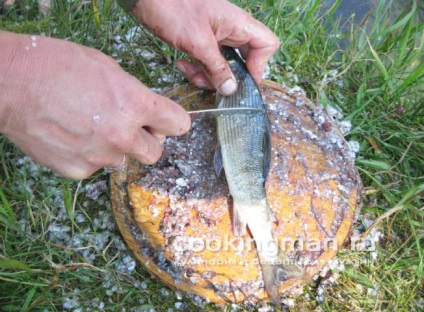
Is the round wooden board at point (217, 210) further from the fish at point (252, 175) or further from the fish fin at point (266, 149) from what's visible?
the fish fin at point (266, 149)

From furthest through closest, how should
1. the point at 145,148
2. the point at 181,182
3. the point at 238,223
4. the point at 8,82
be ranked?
the point at 181,182
the point at 238,223
the point at 145,148
the point at 8,82

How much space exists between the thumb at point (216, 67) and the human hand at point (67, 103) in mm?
569

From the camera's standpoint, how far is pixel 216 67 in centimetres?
248

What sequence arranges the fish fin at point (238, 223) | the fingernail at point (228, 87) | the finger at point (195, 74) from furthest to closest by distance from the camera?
1. the finger at point (195, 74)
2. the fingernail at point (228, 87)
3. the fish fin at point (238, 223)

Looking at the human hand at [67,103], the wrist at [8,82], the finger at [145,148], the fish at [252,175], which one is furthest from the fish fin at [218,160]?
the wrist at [8,82]

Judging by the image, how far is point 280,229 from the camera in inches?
101

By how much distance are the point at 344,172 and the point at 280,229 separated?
0.61m

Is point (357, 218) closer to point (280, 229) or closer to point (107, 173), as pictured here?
point (280, 229)

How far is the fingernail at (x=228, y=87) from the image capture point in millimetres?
2586

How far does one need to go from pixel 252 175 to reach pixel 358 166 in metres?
1.04

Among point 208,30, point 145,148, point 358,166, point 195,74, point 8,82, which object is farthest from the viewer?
point 358,166

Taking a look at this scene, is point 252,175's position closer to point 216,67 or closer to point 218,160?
point 218,160

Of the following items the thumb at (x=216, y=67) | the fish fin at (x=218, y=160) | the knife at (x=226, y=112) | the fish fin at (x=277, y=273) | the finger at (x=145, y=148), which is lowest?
the fish fin at (x=277, y=273)

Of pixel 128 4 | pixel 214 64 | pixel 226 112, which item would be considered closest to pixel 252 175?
pixel 226 112
